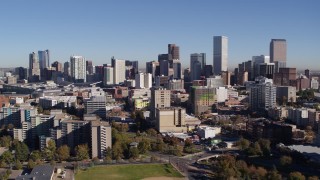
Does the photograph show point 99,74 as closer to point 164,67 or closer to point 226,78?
point 164,67

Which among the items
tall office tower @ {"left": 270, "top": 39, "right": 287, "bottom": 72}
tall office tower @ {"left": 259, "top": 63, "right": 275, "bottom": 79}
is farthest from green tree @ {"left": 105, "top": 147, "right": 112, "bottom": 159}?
tall office tower @ {"left": 270, "top": 39, "right": 287, "bottom": 72}

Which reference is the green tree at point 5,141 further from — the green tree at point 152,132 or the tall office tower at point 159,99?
the tall office tower at point 159,99

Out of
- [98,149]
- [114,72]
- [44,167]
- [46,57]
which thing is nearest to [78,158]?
[98,149]

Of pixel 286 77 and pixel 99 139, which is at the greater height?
pixel 286 77

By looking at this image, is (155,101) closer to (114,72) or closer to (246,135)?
(246,135)

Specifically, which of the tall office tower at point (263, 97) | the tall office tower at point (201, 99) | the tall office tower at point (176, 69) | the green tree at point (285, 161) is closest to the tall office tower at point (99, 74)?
the tall office tower at point (176, 69)

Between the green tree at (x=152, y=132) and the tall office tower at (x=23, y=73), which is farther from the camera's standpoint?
the tall office tower at (x=23, y=73)

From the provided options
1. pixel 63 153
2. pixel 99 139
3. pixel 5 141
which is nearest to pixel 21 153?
pixel 63 153
